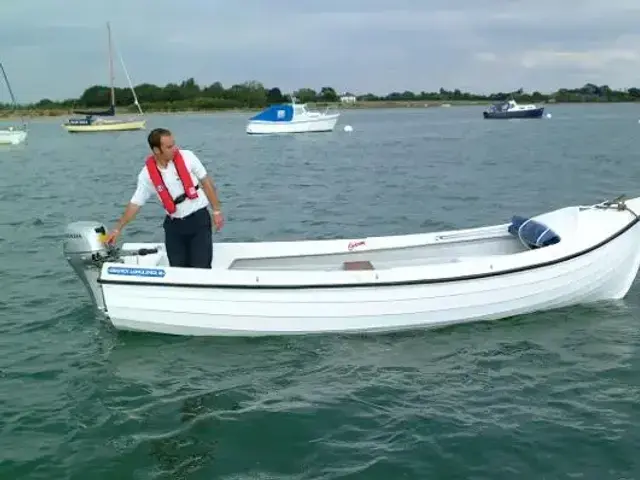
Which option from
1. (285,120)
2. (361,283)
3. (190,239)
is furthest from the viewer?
(285,120)

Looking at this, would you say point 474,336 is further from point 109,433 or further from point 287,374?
point 109,433

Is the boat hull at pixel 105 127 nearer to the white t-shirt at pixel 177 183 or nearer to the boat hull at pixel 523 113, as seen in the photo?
the boat hull at pixel 523 113

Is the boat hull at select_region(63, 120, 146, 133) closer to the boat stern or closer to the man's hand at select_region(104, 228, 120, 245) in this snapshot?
the boat stern

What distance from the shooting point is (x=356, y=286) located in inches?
302

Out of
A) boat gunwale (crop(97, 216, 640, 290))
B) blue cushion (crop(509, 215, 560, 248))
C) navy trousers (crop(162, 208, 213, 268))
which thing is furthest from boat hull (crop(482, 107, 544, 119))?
navy trousers (crop(162, 208, 213, 268))

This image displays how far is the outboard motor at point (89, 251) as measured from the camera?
7867 mm

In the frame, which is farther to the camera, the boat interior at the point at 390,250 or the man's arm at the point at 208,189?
the boat interior at the point at 390,250

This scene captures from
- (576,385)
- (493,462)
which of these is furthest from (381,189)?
(493,462)

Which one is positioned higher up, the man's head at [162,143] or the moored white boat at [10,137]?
the man's head at [162,143]

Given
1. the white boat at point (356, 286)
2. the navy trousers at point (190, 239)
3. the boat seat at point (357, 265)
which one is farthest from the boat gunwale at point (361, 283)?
the boat seat at point (357, 265)

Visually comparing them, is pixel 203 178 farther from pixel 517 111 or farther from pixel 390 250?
pixel 517 111

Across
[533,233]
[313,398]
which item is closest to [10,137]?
[533,233]

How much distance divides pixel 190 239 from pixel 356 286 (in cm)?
177

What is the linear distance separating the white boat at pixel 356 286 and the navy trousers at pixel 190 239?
0.29m
